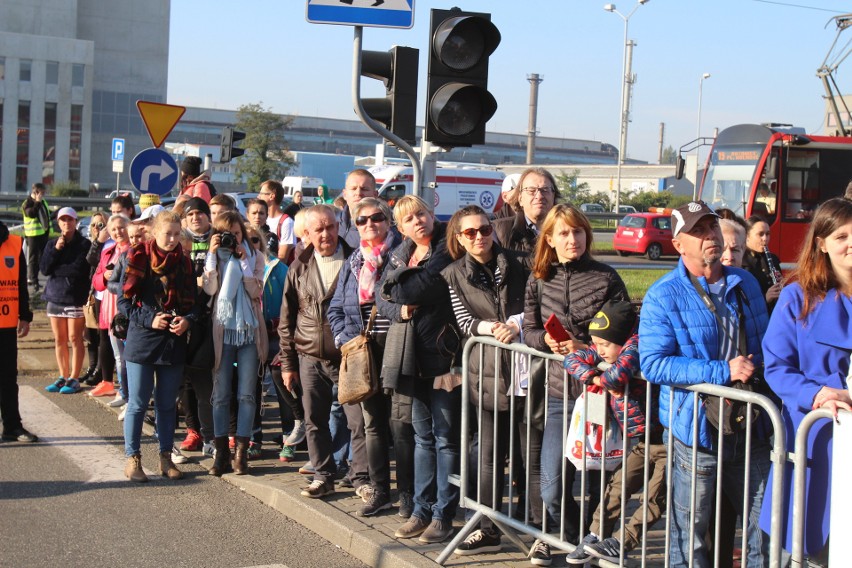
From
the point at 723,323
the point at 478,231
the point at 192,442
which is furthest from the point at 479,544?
the point at 192,442

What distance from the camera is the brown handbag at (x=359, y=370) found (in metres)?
6.31

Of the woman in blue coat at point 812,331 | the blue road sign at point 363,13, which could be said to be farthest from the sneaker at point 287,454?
the woman in blue coat at point 812,331

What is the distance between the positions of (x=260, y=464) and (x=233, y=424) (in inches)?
17.4

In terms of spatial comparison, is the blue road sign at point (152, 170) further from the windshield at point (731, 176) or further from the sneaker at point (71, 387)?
the windshield at point (731, 176)

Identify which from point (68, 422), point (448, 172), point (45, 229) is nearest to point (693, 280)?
point (68, 422)

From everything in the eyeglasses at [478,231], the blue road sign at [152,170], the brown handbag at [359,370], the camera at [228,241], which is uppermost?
the blue road sign at [152,170]

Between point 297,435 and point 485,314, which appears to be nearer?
point 485,314

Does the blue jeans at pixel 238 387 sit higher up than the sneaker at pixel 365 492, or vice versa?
the blue jeans at pixel 238 387

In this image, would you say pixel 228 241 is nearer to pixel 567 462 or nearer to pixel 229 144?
pixel 567 462

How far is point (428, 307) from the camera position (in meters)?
6.05

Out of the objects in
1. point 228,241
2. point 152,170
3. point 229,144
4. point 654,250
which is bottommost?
point 228,241

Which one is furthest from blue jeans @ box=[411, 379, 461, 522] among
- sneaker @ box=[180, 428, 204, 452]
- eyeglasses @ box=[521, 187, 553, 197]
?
sneaker @ box=[180, 428, 204, 452]

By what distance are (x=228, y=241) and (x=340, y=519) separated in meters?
2.32

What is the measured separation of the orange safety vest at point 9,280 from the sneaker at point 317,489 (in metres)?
3.28
